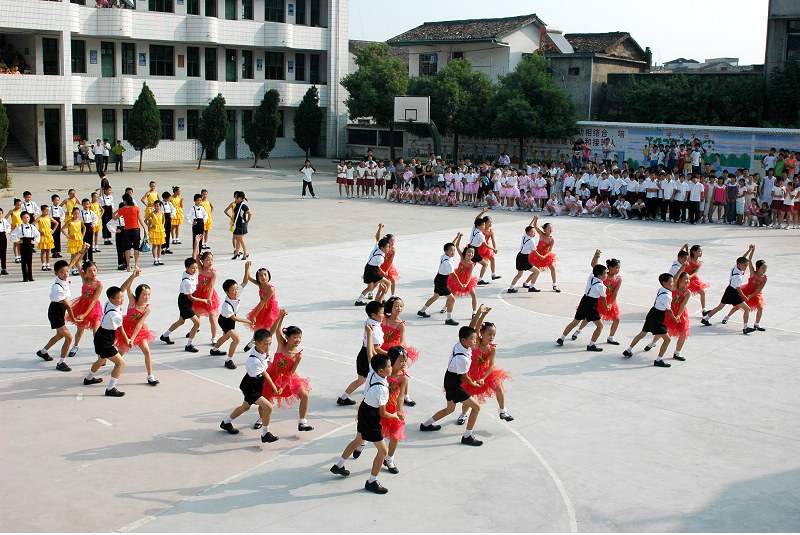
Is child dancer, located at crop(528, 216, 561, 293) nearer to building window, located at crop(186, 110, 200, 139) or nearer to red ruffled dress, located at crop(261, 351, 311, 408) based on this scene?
red ruffled dress, located at crop(261, 351, 311, 408)

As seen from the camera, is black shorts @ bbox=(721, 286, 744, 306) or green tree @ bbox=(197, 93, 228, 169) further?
green tree @ bbox=(197, 93, 228, 169)

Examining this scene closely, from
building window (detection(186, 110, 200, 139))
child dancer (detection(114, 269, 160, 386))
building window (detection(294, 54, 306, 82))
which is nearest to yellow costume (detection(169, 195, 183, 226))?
child dancer (detection(114, 269, 160, 386))

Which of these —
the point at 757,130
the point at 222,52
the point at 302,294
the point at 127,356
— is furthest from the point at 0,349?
the point at 222,52

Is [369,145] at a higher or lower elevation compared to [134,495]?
higher

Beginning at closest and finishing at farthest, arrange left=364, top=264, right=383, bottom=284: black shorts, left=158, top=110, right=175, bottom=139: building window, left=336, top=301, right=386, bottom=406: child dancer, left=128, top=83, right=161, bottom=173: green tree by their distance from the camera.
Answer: left=336, top=301, right=386, bottom=406: child dancer, left=364, top=264, right=383, bottom=284: black shorts, left=128, top=83, right=161, bottom=173: green tree, left=158, top=110, right=175, bottom=139: building window

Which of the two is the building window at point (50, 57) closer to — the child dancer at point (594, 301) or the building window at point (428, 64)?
the building window at point (428, 64)

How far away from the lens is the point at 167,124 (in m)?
48.3

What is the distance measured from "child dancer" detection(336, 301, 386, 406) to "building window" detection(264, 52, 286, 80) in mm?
43751

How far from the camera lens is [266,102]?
4572 cm

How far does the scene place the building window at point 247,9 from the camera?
162 feet

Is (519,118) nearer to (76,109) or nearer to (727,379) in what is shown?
(76,109)

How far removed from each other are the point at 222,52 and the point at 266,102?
19.8 ft

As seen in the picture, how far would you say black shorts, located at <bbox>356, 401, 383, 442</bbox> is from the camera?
8.20m

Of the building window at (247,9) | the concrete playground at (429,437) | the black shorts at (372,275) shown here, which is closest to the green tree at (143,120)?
the building window at (247,9)
